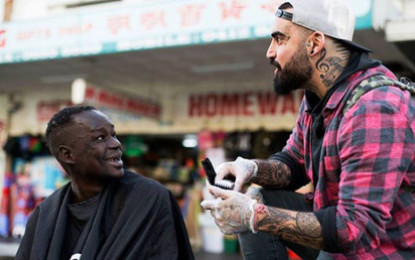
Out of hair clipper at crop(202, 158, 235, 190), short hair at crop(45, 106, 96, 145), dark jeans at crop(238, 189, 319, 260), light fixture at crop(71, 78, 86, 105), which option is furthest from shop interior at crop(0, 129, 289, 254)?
hair clipper at crop(202, 158, 235, 190)

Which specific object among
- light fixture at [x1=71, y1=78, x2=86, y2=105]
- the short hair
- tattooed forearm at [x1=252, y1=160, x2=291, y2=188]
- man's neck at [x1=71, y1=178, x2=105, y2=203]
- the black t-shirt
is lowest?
light fixture at [x1=71, y1=78, x2=86, y2=105]

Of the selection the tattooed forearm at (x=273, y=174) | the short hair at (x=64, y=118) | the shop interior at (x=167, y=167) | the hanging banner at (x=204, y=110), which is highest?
the short hair at (x=64, y=118)

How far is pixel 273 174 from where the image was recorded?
7.79ft

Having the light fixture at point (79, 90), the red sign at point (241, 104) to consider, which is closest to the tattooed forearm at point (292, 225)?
the light fixture at point (79, 90)

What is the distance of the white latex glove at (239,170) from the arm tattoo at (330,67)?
1.69 feet

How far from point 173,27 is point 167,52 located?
0.79 m

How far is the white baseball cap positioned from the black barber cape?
1071 mm

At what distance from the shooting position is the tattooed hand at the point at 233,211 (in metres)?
1.79

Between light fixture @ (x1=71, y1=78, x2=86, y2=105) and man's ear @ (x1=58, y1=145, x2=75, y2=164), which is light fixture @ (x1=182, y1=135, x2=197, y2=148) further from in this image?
man's ear @ (x1=58, y1=145, x2=75, y2=164)

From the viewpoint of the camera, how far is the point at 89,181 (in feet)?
8.33

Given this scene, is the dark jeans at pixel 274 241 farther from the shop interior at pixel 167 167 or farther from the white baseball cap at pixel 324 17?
the shop interior at pixel 167 167

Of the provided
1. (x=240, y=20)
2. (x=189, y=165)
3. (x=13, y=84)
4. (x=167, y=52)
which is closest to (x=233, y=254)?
(x=189, y=165)

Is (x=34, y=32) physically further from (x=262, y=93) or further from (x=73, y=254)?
(x=73, y=254)

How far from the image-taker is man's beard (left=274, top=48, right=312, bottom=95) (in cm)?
201
